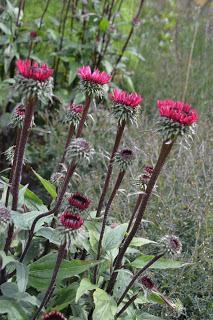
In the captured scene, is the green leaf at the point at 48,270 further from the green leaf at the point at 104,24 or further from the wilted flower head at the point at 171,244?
the green leaf at the point at 104,24

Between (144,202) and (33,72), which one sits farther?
(144,202)

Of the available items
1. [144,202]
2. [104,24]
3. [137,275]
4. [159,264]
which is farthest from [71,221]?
[104,24]

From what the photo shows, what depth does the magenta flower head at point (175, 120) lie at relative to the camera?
4.78 ft

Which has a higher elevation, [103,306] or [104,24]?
[104,24]

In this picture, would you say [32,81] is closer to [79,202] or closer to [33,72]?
[33,72]

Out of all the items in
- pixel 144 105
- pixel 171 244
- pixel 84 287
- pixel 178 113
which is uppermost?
pixel 178 113

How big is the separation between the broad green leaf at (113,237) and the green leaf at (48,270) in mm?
202

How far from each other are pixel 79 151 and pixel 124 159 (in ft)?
0.79

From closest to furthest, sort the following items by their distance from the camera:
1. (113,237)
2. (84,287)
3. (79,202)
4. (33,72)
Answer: (33,72), (79,202), (84,287), (113,237)

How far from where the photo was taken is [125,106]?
164 centimetres

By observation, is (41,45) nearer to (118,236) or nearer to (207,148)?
(207,148)

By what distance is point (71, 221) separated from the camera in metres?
1.49

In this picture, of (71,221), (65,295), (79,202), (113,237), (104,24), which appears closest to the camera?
(71,221)

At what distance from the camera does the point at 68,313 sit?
193 cm
